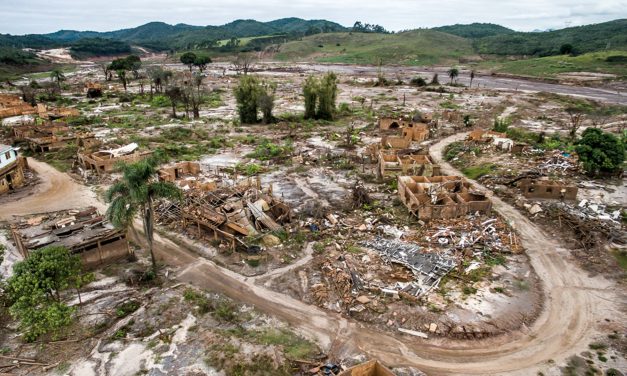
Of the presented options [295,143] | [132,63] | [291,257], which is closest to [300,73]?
[132,63]

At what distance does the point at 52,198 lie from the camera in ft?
101

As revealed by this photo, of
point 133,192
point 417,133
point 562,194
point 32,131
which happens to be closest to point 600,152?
point 562,194

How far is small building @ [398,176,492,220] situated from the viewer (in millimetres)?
26750

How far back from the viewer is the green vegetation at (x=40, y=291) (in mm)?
15219

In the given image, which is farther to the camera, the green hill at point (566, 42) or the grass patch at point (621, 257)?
the green hill at point (566, 42)

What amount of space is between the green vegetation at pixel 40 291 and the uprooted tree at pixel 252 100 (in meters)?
41.7

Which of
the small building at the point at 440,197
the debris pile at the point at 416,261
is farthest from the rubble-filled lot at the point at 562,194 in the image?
the debris pile at the point at 416,261

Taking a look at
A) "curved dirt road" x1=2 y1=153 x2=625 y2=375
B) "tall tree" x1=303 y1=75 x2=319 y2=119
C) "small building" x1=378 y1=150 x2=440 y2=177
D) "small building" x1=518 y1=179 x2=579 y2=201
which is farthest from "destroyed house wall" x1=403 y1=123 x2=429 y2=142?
"curved dirt road" x1=2 y1=153 x2=625 y2=375

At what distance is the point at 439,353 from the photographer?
16078 millimetres

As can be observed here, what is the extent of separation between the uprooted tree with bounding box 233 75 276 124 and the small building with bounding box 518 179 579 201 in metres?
36.0

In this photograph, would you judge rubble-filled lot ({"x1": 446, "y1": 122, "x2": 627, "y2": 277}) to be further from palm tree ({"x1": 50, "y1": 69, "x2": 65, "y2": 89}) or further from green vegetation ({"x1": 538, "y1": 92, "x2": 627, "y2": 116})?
palm tree ({"x1": 50, "y1": 69, "x2": 65, "y2": 89})

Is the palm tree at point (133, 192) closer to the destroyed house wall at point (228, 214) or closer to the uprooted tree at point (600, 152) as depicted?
the destroyed house wall at point (228, 214)

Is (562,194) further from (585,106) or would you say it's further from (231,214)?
(585,106)

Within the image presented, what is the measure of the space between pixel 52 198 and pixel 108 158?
7.81m
